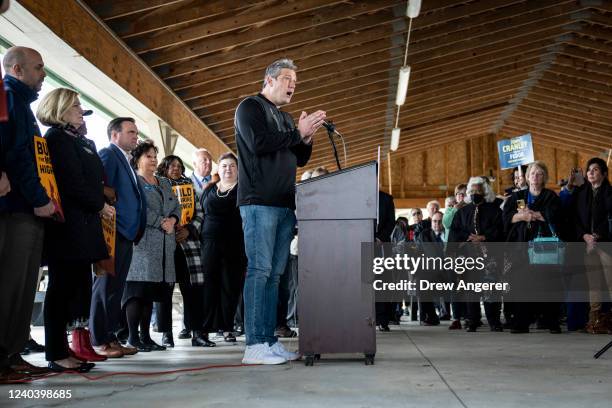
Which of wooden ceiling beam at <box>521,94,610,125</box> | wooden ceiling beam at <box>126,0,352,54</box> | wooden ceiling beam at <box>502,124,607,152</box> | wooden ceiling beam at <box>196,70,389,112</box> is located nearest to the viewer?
wooden ceiling beam at <box>126,0,352,54</box>

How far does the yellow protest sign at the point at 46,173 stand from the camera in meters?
2.86

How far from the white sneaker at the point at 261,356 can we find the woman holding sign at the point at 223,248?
5.00 feet

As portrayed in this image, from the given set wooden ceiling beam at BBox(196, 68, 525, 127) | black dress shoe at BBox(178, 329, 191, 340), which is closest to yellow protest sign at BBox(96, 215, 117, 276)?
black dress shoe at BBox(178, 329, 191, 340)

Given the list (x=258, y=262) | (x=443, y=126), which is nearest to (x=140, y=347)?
(x=258, y=262)

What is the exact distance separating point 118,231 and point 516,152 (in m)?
5.15

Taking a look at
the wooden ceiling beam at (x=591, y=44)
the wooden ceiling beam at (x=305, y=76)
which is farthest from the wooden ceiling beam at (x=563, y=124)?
the wooden ceiling beam at (x=305, y=76)

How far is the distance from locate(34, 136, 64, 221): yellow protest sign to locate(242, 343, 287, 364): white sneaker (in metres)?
1.03

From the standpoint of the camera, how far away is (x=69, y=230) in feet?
10.1

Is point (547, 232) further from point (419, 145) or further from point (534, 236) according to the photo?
point (419, 145)

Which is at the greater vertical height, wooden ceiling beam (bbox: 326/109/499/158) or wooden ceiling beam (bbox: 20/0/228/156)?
wooden ceiling beam (bbox: 326/109/499/158)

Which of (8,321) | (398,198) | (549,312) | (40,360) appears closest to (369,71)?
Result: (549,312)

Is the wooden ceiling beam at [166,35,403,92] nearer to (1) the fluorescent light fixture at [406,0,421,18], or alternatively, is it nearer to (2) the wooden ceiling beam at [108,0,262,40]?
(1) the fluorescent light fixture at [406,0,421,18]

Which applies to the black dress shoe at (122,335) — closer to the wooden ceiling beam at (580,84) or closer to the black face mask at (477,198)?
the black face mask at (477,198)

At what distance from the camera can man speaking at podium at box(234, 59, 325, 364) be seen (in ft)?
10.8
